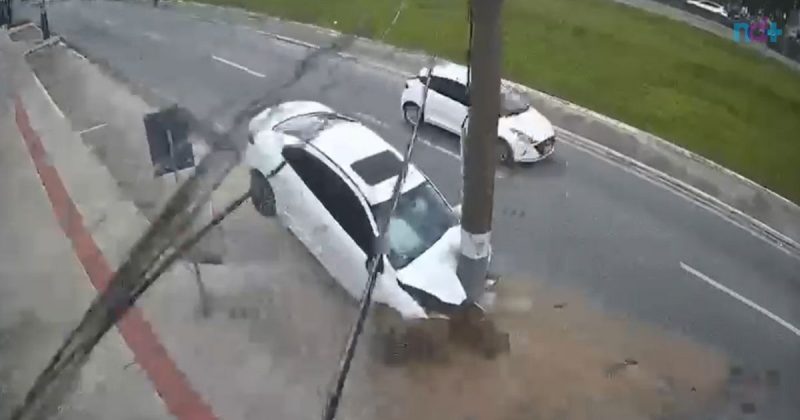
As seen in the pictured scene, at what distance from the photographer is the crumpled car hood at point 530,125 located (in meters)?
13.1

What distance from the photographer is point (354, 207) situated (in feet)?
31.7

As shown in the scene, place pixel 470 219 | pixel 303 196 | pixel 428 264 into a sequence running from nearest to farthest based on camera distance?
pixel 470 219 → pixel 428 264 → pixel 303 196

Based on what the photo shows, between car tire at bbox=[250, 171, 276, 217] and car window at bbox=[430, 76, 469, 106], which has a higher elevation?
car window at bbox=[430, 76, 469, 106]

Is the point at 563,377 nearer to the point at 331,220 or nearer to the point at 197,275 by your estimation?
the point at 331,220

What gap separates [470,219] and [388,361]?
1.84m

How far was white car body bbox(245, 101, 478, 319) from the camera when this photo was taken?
30.5ft

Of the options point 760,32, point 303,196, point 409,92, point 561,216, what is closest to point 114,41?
point 409,92

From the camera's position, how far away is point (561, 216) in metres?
11.9

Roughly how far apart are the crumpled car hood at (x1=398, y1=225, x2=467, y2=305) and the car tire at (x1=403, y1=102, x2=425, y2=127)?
16.8 feet

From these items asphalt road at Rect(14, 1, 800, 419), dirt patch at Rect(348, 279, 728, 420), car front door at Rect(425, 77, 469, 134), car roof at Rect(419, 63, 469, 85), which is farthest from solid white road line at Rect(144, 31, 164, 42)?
dirt patch at Rect(348, 279, 728, 420)

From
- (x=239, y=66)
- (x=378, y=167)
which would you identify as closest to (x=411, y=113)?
(x=239, y=66)

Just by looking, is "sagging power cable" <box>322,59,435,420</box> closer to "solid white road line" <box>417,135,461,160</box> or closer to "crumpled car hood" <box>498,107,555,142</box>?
"solid white road line" <box>417,135,461,160</box>

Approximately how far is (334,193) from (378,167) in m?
0.65

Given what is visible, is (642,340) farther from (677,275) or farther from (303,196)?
(303,196)
